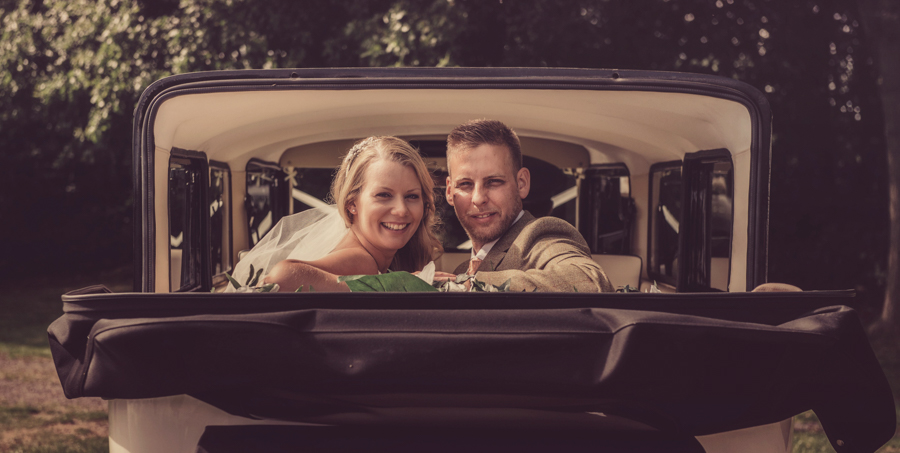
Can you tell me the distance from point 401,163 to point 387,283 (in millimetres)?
786

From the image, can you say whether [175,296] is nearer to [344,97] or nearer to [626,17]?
[344,97]

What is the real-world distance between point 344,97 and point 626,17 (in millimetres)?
7137

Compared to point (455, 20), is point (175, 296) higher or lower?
lower

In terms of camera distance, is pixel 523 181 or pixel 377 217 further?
pixel 523 181

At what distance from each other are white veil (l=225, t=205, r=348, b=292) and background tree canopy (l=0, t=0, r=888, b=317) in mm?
4452

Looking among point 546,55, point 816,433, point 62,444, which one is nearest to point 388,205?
point 62,444

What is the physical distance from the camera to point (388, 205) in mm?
2672

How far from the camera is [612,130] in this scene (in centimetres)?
332

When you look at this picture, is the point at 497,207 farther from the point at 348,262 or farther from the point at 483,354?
the point at 483,354

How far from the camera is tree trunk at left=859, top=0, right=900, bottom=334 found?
9047 millimetres

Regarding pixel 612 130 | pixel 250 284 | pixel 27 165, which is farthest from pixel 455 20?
pixel 27 165

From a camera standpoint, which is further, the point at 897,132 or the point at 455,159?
the point at 897,132

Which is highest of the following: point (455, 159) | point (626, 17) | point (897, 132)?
point (626, 17)

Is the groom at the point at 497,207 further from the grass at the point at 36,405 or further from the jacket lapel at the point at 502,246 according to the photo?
the grass at the point at 36,405
